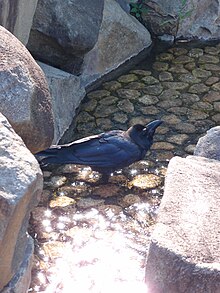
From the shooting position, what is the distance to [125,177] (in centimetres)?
366

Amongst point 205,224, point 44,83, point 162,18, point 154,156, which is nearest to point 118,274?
point 205,224

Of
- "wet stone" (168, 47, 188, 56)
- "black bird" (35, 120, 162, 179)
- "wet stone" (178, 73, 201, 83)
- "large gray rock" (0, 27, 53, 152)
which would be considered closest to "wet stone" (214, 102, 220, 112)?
"wet stone" (178, 73, 201, 83)

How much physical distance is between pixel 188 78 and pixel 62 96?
3.91 ft

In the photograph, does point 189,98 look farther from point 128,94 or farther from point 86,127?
point 86,127

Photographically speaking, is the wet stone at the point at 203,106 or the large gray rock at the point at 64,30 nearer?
the large gray rock at the point at 64,30

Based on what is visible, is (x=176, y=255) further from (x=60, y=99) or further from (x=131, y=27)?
(x=131, y=27)

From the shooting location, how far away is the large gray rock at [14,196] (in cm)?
192

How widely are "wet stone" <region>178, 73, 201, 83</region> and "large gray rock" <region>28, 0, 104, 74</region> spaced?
80 centimetres

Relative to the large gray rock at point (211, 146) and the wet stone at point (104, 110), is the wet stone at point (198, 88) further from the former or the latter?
the large gray rock at point (211, 146)

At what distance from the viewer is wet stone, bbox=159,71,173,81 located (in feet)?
16.2

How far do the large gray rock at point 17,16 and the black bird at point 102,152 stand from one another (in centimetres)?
74

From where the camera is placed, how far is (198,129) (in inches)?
166

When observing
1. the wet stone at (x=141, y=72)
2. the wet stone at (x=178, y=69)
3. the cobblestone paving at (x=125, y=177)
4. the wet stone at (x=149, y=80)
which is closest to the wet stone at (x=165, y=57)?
the cobblestone paving at (x=125, y=177)

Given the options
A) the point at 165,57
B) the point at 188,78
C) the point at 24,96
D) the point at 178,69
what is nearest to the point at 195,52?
the point at 165,57
